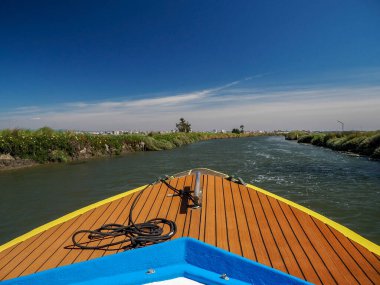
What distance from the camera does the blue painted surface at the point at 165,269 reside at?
183cm

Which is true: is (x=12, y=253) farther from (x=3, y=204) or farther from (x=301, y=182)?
(x=301, y=182)

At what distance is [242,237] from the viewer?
3.05 m

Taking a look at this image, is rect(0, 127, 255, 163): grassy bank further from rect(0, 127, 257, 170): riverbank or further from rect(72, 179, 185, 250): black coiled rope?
rect(72, 179, 185, 250): black coiled rope

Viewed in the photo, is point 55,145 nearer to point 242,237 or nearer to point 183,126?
point 242,237

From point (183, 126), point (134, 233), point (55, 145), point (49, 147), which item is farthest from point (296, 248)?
point (183, 126)

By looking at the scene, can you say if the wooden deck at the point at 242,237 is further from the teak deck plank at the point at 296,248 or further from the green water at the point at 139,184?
the green water at the point at 139,184

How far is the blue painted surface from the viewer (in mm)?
1830

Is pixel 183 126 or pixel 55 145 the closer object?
pixel 55 145

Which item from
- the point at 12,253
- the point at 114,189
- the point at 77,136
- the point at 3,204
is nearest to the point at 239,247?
the point at 12,253

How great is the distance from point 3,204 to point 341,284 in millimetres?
9327

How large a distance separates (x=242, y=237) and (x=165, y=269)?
4.85ft

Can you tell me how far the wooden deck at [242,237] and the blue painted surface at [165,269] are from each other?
69cm

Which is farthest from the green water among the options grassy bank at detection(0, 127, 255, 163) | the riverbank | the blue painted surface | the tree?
the tree

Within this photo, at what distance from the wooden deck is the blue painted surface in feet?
2.27
